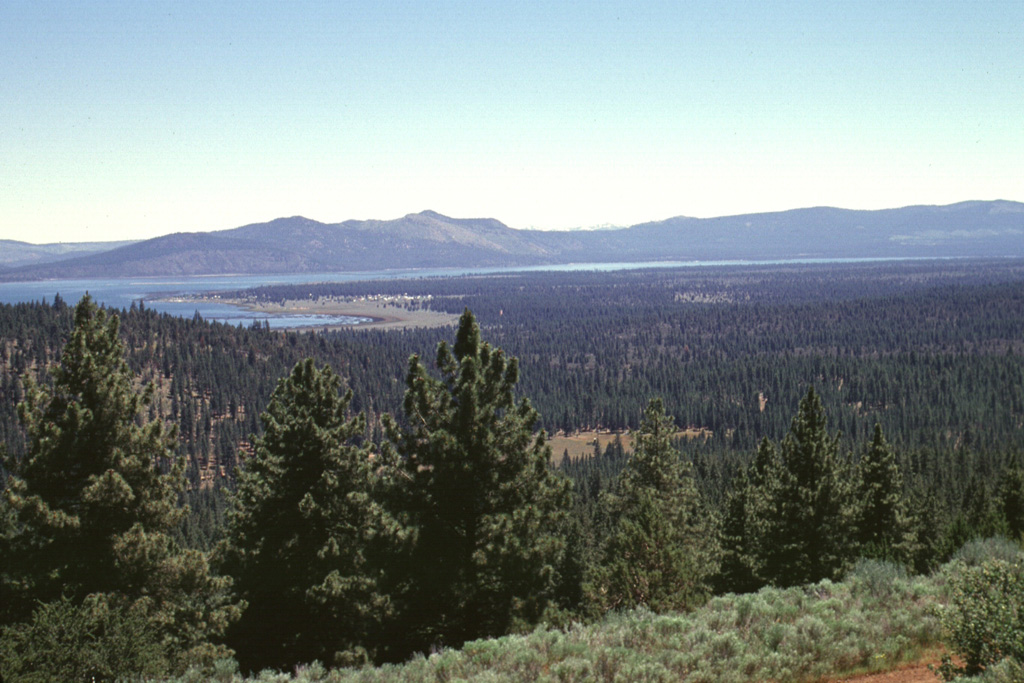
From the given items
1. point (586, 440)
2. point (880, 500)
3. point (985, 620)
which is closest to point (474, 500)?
point (985, 620)

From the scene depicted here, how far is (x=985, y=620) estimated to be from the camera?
14.4m

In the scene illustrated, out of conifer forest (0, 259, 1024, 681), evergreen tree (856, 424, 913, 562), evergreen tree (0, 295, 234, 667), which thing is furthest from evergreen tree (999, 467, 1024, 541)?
evergreen tree (0, 295, 234, 667)

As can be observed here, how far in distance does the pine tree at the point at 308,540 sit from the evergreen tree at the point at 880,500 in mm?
25954

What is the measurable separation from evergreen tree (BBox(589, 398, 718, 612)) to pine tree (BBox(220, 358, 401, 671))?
823 cm

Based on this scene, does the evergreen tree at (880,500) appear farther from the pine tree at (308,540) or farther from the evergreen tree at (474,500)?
the pine tree at (308,540)

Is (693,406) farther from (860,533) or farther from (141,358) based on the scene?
(860,533)

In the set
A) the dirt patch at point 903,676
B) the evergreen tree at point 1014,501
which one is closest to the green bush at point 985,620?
the dirt patch at point 903,676

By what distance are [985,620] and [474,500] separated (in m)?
15.5

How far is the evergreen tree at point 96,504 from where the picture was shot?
933 inches

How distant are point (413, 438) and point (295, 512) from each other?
216 inches

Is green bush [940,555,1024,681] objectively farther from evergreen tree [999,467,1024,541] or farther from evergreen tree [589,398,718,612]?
evergreen tree [999,467,1024,541]

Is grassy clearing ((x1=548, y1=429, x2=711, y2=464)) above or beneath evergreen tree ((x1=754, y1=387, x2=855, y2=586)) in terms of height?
beneath

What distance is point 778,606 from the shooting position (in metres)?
20.1

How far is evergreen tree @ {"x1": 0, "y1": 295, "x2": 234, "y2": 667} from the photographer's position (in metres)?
23.7
